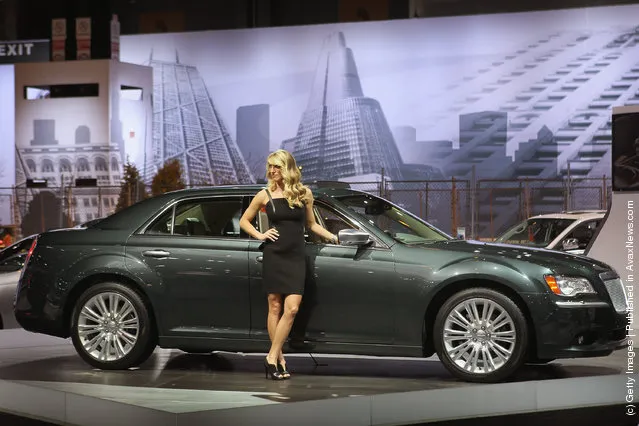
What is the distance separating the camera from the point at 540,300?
7227mm

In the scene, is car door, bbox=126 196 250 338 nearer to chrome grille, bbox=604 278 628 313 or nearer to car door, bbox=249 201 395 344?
car door, bbox=249 201 395 344

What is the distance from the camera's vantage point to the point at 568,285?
24.0 feet

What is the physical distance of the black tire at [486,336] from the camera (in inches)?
284

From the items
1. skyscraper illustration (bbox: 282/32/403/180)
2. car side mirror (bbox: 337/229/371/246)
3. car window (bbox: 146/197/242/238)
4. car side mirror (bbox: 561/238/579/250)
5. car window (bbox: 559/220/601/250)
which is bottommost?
car side mirror (bbox: 561/238/579/250)

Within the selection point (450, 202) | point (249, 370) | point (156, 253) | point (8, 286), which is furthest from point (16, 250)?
point (450, 202)

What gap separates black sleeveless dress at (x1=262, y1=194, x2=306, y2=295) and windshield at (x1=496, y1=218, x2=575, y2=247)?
7.98 metres

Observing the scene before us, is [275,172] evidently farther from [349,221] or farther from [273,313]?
[273,313]

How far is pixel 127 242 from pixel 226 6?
26423 millimetres

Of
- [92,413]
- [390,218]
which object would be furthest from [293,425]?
[390,218]

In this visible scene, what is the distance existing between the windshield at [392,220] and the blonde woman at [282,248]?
552 millimetres

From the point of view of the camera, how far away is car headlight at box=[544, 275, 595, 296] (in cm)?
728

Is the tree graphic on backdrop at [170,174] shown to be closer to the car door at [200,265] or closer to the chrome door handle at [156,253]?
the car door at [200,265]

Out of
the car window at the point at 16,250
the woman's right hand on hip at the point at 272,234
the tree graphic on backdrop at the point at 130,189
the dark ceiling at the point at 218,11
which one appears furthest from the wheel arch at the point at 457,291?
the dark ceiling at the point at 218,11

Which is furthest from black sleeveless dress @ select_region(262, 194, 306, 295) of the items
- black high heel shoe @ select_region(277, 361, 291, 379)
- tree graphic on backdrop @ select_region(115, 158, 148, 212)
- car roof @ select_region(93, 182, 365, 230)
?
tree graphic on backdrop @ select_region(115, 158, 148, 212)
